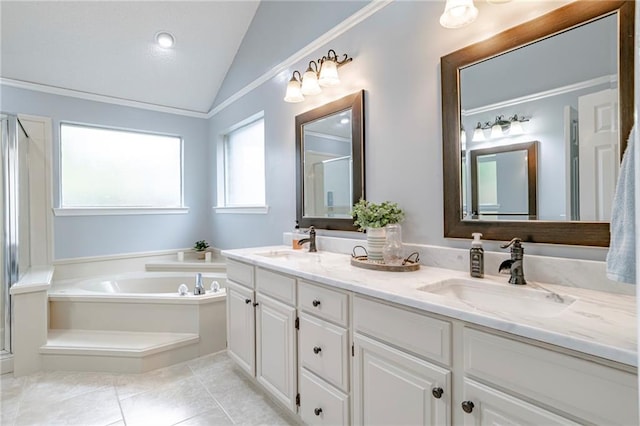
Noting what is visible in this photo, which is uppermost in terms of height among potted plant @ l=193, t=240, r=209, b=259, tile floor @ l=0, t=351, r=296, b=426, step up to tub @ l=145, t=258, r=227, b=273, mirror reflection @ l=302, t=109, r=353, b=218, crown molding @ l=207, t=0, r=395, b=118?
crown molding @ l=207, t=0, r=395, b=118

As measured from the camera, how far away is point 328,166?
234cm

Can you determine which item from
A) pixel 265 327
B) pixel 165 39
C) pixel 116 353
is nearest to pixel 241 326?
pixel 265 327

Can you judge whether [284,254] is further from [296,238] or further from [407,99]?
[407,99]

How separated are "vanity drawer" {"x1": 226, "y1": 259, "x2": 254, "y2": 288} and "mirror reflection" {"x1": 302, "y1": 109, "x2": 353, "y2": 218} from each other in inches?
26.1

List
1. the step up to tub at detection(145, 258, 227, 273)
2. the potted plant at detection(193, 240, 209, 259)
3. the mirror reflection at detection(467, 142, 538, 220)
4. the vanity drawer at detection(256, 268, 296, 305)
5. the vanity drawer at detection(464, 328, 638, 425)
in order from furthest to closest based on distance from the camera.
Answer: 1. the potted plant at detection(193, 240, 209, 259)
2. the step up to tub at detection(145, 258, 227, 273)
3. the vanity drawer at detection(256, 268, 296, 305)
4. the mirror reflection at detection(467, 142, 538, 220)
5. the vanity drawer at detection(464, 328, 638, 425)

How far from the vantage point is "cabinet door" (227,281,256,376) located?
79.0 inches

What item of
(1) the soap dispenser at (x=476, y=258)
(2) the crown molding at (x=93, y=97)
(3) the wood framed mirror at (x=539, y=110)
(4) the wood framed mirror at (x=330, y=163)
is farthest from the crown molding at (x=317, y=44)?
(1) the soap dispenser at (x=476, y=258)

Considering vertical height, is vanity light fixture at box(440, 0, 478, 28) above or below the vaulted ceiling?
below

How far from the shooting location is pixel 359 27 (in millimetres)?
2059

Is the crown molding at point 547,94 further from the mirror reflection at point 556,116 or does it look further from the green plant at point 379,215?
the green plant at point 379,215

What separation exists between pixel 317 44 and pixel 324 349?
2.07 m

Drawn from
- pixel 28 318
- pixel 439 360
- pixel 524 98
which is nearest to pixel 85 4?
pixel 28 318

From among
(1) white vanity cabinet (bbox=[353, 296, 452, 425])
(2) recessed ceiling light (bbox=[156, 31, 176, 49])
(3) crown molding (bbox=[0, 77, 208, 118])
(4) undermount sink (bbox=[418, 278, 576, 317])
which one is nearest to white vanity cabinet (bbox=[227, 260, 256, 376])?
(1) white vanity cabinet (bbox=[353, 296, 452, 425])

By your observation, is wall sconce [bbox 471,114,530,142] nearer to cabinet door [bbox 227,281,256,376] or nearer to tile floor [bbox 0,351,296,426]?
cabinet door [bbox 227,281,256,376]
